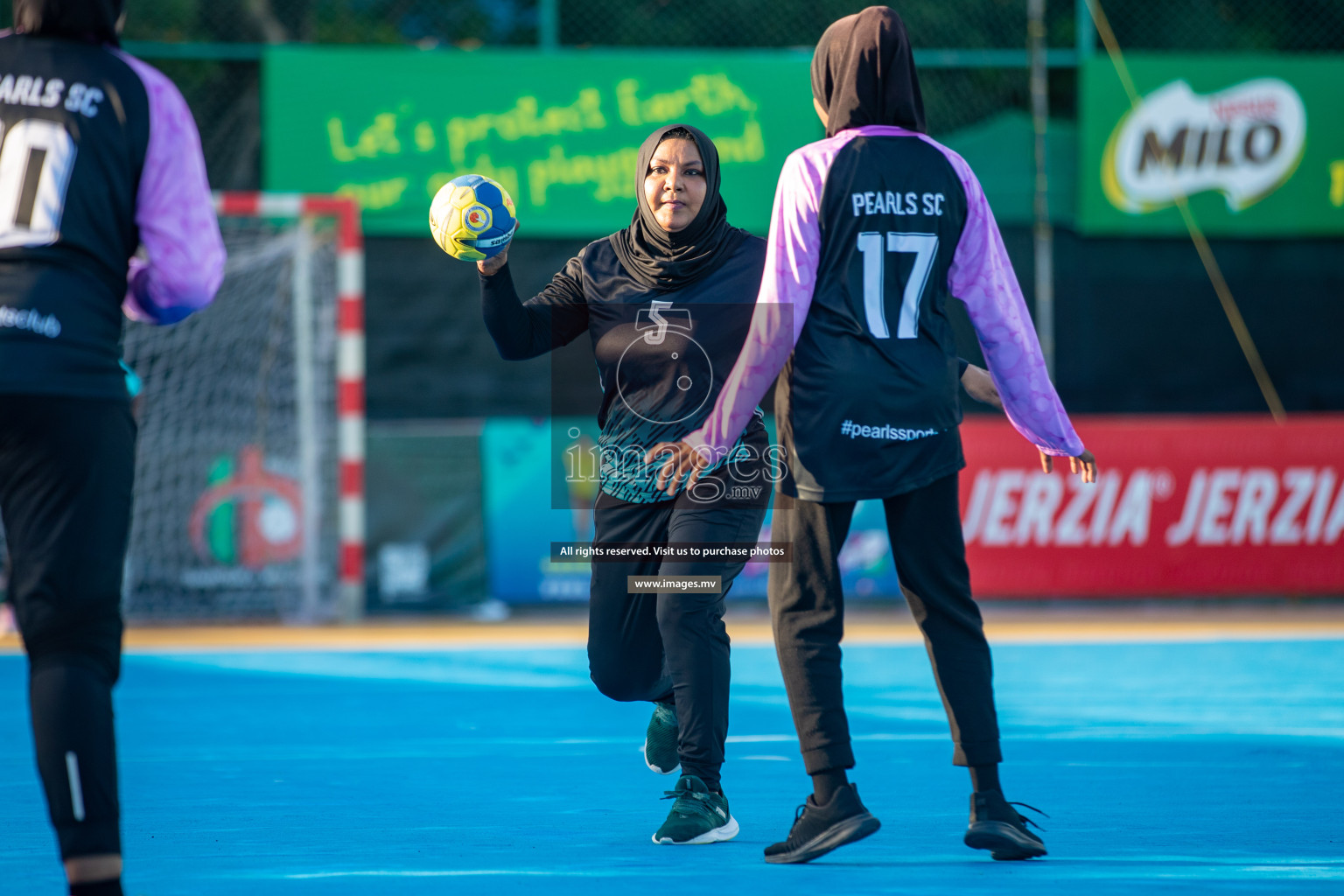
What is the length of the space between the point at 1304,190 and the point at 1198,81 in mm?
1346

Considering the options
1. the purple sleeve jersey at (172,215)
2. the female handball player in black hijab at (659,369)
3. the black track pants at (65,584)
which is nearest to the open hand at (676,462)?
the female handball player in black hijab at (659,369)

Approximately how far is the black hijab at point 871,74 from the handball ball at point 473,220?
97 centimetres

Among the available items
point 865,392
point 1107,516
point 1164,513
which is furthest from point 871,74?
point 1164,513

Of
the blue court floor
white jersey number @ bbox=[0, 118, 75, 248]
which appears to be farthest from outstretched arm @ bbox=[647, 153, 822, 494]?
white jersey number @ bbox=[0, 118, 75, 248]

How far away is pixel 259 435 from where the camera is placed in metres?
10.9

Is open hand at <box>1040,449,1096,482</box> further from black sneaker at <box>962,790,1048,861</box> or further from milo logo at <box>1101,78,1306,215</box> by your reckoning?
milo logo at <box>1101,78,1306,215</box>

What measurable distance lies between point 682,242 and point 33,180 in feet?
6.31

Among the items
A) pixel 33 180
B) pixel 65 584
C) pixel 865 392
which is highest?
pixel 33 180

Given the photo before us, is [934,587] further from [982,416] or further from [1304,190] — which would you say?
[1304,190]

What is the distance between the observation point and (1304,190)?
12453 mm

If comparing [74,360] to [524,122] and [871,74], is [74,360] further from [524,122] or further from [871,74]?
[524,122]

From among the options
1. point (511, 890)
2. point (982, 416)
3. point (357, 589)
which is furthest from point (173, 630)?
point (511, 890)

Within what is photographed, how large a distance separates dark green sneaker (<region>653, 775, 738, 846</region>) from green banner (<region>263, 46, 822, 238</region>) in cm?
856

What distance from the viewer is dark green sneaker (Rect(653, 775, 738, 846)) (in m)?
3.82
